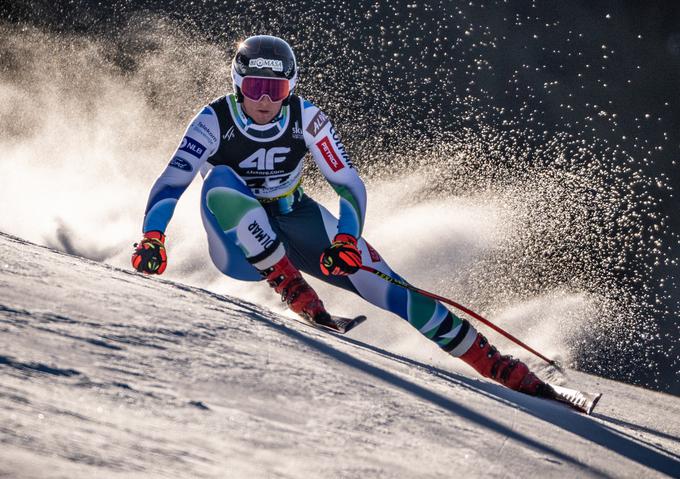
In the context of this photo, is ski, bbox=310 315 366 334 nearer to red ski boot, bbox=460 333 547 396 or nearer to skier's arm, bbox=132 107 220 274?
red ski boot, bbox=460 333 547 396

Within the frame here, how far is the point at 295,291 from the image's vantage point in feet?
12.2

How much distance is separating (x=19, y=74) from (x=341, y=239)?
347 inches

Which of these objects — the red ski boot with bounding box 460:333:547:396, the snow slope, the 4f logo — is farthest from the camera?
the 4f logo

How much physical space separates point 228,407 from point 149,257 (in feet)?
6.20

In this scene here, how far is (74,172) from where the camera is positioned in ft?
29.5

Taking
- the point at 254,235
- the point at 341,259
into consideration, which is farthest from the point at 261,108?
the point at 341,259

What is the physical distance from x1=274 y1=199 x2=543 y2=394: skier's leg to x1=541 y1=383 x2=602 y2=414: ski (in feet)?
0.25

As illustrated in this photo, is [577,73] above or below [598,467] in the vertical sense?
above

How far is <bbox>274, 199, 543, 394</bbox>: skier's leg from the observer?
3.68 meters

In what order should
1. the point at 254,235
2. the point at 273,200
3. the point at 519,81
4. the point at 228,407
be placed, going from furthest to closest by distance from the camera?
the point at 519,81
the point at 273,200
the point at 254,235
the point at 228,407

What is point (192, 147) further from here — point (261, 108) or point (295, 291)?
point (295, 291)

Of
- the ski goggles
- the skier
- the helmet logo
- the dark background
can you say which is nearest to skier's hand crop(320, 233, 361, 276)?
the skier

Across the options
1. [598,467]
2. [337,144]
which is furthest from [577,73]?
[598,467]

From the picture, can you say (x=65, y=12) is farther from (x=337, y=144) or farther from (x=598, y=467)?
(x=598, y=467)
